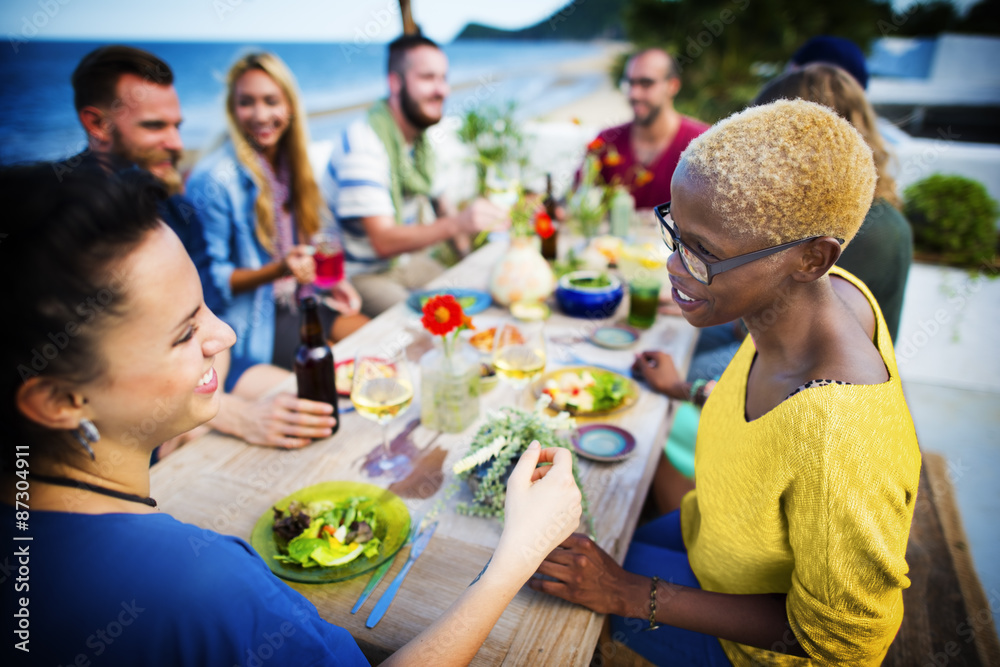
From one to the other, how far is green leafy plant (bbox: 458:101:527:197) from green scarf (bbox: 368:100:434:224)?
3.07 meters

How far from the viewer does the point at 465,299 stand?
2.66 meters

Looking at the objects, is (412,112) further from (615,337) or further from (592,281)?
(615,337)

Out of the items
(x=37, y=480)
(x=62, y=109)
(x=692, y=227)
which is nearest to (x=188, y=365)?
(x=37, y=480)

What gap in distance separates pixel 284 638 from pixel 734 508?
0.97 metres

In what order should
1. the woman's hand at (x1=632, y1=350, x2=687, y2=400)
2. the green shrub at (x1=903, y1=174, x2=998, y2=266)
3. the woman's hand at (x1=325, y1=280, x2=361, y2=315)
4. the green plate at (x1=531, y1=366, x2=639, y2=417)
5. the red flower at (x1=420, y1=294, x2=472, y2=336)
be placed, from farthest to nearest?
1. the green shrub at (x1=903, y1=174, x2=998, y2=266)
2. the woman's hand at (x1=325, y1=280, x2=361, y2=315)
3. the woman's hand at (x1=632, y1=350, x2=687, y2=400)
4. the green plate at (x1=531, y1=366, x2=639, y2=417)
5. the red flower at (x1=420, y1=294, x2=472, y2=336)

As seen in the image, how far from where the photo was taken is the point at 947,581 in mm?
2260

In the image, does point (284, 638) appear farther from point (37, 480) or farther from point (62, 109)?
point (62, 109)

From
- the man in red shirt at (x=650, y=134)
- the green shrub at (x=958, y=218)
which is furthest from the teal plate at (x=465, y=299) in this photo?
the green shrub at (x=958, y=218)

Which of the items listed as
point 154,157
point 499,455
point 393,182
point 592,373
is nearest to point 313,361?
point 499,455

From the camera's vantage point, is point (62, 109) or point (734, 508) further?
point (62, 109)

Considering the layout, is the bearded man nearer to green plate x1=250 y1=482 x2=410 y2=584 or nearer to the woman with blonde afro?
green plate x1=250 y1=482 x2=410 y2=584

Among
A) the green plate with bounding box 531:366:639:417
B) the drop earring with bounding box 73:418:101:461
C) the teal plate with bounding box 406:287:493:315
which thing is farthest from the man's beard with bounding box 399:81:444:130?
the drop earring with bounding box 73:418:101:461

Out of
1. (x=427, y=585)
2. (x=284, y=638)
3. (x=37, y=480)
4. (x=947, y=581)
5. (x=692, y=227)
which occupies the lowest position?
(x=947, y=581)

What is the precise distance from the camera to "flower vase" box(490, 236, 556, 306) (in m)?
2.54
